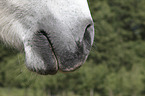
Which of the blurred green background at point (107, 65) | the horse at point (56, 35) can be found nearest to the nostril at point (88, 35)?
the horse at point (56, 35)

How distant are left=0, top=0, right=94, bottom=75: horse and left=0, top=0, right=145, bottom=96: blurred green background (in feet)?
13.9

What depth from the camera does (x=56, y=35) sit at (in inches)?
50.0

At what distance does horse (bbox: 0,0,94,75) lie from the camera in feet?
4.11

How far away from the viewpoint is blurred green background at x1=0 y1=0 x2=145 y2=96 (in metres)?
11.2

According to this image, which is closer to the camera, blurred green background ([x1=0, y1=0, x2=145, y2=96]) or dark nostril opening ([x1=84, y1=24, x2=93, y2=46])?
dark nostril opening ([x1=84, y1=24, x2=93, y2=46])

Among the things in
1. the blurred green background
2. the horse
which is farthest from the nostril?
the blurred green background

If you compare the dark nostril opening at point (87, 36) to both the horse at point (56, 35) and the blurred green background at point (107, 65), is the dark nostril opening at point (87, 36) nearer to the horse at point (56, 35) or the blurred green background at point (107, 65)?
the horse at point (56, 35)

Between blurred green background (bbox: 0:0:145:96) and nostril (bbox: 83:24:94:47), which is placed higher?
nostril (bbox: 83:24:94:47)

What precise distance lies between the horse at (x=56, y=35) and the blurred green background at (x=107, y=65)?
4.24 m

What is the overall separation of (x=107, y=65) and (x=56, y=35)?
54.7 ft

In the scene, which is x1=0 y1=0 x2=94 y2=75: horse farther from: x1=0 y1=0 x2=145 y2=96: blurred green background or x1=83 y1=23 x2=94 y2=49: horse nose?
x1=0 y1=0 x2=145 y2=96: blurred green background

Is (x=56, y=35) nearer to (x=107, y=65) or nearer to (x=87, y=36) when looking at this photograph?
(x=87, y=36)

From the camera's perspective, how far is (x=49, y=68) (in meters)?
1.28

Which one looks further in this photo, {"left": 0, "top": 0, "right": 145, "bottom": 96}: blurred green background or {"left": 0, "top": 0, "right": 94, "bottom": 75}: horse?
{"left": 0, "top": 0, "right": 145, "bottom": 96}: blurred green background
